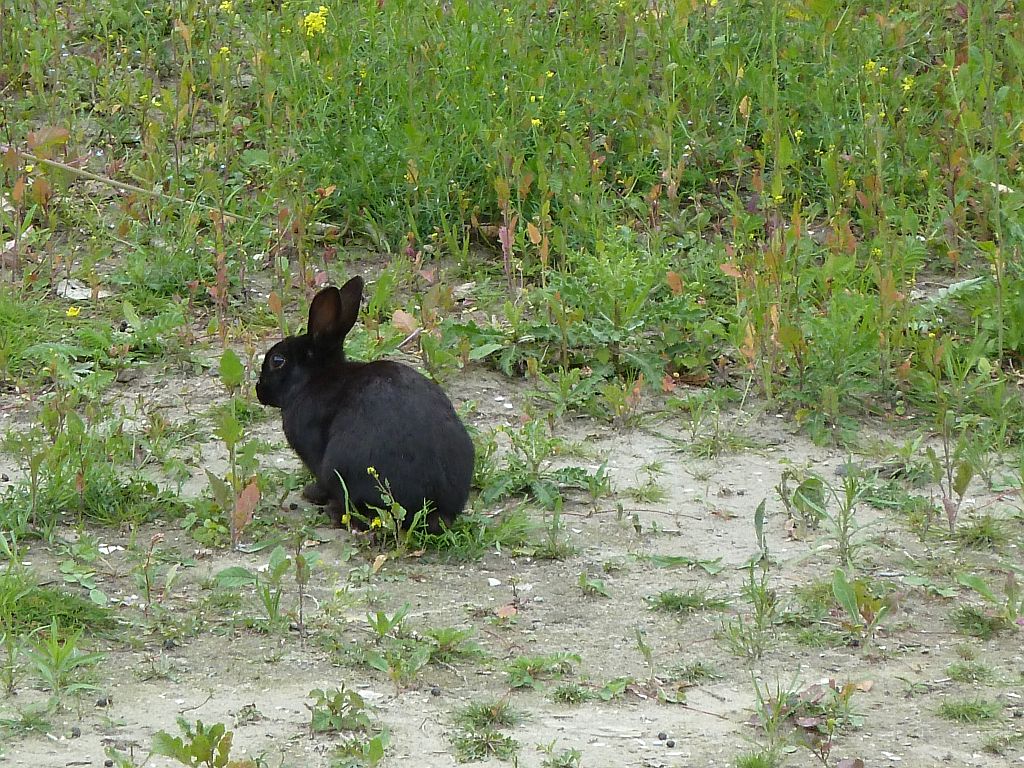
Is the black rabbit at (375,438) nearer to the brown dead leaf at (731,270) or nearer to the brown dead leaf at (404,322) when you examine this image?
the brown dead leaf at (404,322)

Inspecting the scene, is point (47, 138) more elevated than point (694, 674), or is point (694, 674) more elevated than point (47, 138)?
point (47, 138)

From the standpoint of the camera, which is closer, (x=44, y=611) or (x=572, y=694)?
(x=572, y=694)

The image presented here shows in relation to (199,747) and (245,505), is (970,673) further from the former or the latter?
(245,505)

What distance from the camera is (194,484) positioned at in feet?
18.4

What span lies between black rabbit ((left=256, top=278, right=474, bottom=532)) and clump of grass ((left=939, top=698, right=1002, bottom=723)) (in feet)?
5.64

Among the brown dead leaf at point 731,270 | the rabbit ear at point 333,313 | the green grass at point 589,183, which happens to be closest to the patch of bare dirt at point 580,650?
the rabbit ear at point 333,313

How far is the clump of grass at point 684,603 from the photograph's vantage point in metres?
4.74

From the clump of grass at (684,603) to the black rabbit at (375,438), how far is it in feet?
2.51

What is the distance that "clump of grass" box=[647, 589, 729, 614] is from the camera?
4738mm

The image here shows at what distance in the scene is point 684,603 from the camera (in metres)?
4.74

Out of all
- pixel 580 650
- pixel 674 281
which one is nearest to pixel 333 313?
pixel 674 281

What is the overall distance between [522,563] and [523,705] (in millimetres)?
973

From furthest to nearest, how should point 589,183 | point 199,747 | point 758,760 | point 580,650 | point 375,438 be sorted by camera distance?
point 589,183
point 375,438
point 580,650
point 758,760
point 199,747

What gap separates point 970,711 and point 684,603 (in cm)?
96
